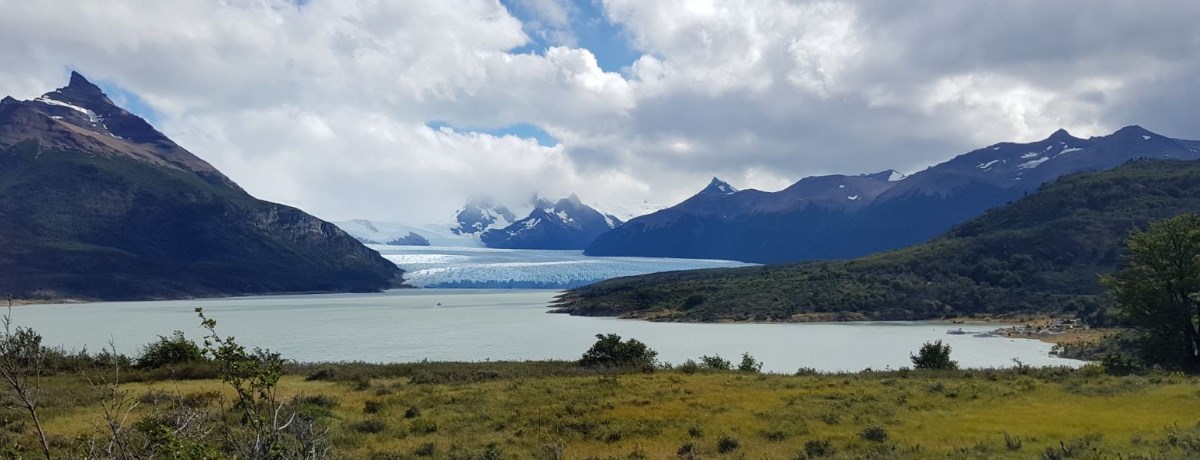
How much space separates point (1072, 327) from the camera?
78500mm

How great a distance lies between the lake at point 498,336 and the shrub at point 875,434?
75.5 feet

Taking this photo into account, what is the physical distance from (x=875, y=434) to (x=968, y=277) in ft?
347

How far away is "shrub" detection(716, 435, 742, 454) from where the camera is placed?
18.3m

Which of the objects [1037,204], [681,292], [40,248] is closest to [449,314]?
[681,292]

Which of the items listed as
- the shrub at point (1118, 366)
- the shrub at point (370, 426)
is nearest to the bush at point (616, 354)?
the shrub at point (370, 426)

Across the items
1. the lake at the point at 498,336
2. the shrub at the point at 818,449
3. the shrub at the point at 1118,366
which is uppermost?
the shrub at the point at 1118,366

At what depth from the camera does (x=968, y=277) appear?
112 meters

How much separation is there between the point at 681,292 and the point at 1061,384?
300 feet

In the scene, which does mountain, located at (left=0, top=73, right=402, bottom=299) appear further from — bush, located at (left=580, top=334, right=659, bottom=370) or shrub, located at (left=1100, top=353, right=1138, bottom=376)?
shrub, located at (left=1100, top=353, right=1138, bottom=376)

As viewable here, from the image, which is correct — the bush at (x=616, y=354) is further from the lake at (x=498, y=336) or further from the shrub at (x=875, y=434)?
the shrub at (x=875, y=434)

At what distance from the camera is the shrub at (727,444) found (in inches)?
721

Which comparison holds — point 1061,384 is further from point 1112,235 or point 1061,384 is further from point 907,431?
point 1112,235

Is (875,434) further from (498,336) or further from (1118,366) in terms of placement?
(498,336)

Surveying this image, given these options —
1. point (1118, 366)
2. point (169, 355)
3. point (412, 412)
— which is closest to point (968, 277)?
point (1118, 366)
